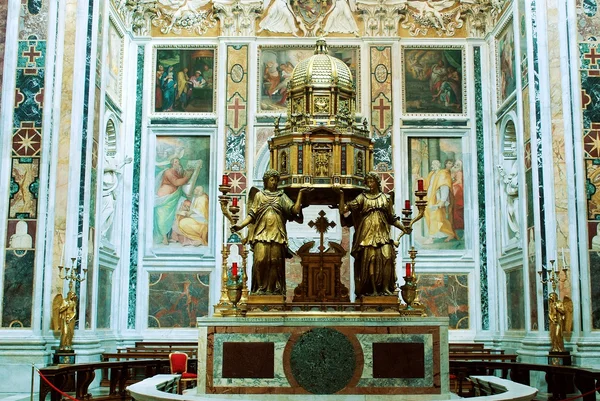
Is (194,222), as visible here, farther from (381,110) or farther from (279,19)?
(279,19)

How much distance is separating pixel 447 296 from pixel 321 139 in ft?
32.4

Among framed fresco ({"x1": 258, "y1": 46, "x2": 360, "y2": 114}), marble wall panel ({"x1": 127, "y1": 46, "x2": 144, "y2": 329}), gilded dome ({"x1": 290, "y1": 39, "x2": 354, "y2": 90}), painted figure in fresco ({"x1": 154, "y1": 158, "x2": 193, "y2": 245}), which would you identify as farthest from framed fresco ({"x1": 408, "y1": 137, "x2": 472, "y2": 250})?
gilded dome ({"x1": 290, "y1": 39, "x2": 354, "y2": 90})

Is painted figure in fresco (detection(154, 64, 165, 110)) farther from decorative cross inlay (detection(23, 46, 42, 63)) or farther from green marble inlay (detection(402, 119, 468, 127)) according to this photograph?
green marble inlay (detection(402, 119, 468, 127))

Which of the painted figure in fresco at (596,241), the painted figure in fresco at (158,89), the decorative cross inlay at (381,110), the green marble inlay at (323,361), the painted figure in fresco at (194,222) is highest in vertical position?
the painted figure in fresco at (158,89)

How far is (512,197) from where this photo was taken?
20.3 m

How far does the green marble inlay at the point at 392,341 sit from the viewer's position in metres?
11.1

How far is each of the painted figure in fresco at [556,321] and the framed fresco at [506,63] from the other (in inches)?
236

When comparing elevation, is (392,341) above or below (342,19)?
below

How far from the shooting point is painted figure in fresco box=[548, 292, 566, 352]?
15.5 m

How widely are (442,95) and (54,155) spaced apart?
Result: 34.8ft

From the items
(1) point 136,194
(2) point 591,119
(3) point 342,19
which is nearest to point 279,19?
(3) point 342,19

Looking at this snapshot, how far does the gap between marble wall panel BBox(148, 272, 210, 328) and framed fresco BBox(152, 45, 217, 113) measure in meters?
4.53

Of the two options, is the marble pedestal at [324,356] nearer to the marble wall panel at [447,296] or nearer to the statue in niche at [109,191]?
the statue in niche at [109,191]

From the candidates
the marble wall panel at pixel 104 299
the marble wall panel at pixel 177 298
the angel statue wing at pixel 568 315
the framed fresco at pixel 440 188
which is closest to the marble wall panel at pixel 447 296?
the framed fresco at pixel 440 188
